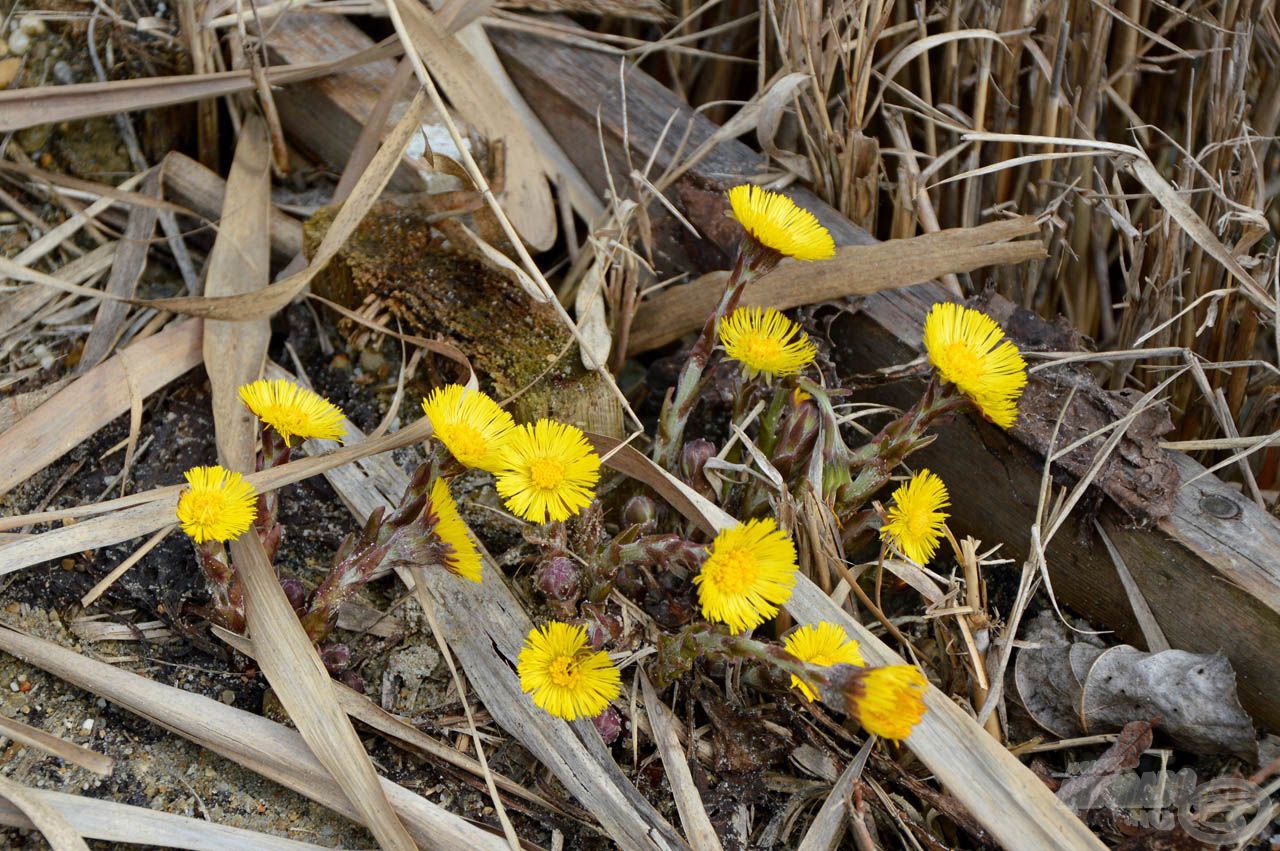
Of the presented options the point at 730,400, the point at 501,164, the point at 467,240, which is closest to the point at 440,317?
the point at 467,240

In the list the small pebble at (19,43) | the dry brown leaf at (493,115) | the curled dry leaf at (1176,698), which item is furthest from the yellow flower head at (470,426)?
the small pebble at (19,43)

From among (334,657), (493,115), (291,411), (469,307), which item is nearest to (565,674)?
(334,657)

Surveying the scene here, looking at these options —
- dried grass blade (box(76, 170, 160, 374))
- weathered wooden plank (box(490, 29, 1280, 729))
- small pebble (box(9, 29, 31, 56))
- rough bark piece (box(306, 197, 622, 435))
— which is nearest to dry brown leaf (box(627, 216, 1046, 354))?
weathered wooden plank (box(490, 29, 1280, 729))

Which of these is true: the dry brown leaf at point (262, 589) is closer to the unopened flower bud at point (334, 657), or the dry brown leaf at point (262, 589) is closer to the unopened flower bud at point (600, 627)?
the unopened flower bud at point (334, 657)

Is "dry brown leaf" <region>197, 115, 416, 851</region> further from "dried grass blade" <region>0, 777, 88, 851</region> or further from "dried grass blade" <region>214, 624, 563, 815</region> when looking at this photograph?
"dried grass blade" <region>0, 777, 88, 851</region>

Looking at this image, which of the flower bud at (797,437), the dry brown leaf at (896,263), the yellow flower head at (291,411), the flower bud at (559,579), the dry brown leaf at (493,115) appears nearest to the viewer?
the yellow flower head at (291,411)
